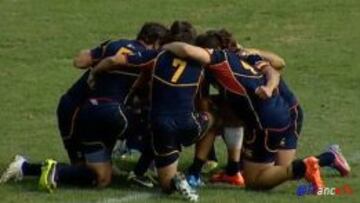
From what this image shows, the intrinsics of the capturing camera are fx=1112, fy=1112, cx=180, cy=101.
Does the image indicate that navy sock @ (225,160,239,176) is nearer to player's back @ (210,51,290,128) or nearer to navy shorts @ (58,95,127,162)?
player's back @ (210,51,290,128)

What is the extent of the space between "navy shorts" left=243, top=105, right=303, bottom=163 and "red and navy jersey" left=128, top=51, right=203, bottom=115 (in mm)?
656

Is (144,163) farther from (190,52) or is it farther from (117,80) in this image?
(190,52)

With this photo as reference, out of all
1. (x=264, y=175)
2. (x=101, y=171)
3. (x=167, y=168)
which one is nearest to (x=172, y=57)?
(x=167, y=168)

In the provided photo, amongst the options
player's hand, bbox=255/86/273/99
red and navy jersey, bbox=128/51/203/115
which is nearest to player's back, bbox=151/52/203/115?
red and navy jersey, bbox=128/51/203/115

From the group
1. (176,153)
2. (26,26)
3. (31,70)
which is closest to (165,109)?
Result: (176,153)

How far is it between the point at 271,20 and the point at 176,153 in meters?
10.9

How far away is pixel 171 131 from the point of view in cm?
914

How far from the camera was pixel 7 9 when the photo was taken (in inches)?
809

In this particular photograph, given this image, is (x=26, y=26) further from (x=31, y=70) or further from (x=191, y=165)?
(x=191, y=165)

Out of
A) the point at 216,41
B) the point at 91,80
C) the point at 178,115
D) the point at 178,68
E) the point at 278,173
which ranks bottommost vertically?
the point at 278,173

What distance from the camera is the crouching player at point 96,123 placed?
9375 mm

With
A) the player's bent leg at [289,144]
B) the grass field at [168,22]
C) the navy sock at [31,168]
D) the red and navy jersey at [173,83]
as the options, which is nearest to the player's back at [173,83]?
the red and navy jersey at [173,83]

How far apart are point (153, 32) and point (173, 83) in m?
0.65

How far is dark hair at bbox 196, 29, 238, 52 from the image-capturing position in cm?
961
